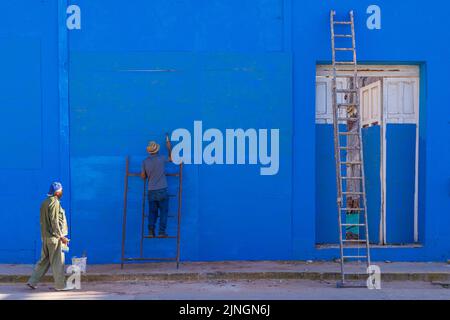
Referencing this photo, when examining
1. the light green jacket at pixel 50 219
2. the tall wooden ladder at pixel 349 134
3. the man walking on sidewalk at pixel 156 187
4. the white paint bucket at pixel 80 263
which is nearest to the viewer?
Result: the light green jacket at pixel 50 219

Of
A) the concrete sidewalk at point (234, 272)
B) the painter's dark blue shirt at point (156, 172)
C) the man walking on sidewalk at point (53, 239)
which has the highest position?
the painter's dark blue shirt at point (156, 172)

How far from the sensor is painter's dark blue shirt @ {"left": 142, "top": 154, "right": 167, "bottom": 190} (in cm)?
1067

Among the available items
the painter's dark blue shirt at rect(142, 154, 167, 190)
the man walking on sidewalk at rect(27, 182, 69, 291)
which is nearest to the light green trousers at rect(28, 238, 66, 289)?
the man walking on sidewalk at rect(27, 182, 69, 291)

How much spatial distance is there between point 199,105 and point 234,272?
315cm

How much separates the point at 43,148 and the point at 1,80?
146 cm

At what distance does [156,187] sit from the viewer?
10664 millimetres

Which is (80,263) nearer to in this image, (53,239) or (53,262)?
(53,262)

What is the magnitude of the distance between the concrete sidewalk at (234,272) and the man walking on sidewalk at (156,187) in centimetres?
79

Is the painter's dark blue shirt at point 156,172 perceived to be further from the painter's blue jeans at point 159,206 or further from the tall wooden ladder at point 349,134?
the tall wooden ladder at point 349,134

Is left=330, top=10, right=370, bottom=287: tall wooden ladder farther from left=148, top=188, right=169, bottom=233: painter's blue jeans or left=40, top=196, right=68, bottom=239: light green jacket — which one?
left=40, top=196, right=68, bottom=239: light green jacket

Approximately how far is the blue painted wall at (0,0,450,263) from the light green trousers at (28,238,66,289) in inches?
64.5

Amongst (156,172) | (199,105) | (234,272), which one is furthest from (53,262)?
(199,105)

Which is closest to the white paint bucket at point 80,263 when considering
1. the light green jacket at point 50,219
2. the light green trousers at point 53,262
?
the light green trousers at point 53,262

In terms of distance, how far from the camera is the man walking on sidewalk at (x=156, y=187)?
10672 millimetres
